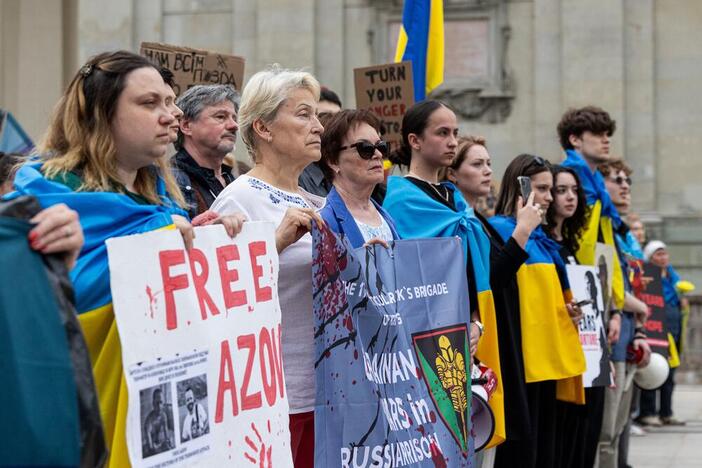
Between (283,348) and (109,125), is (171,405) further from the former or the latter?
(283,348)

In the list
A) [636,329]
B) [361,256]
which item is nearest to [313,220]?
[361,256]

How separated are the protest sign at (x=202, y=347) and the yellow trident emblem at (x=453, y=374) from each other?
112 cm

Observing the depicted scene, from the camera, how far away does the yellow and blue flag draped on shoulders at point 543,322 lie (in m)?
7.14

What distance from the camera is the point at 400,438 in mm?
4770

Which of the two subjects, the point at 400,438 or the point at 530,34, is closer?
the point at 400,438

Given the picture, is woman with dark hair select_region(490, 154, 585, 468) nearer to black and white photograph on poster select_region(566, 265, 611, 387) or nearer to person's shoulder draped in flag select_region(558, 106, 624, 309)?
black and white photograph on poster select_region(566, 265, 611, 387)

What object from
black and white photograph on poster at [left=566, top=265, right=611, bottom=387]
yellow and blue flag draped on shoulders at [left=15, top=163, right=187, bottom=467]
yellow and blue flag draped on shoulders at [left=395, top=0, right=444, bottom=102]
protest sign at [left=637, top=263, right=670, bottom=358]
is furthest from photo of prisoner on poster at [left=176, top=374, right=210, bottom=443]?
protest sign at [left=637, top=263, right=670, bottom=358]

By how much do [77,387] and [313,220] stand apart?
202 centimetres

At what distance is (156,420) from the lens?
347 cm

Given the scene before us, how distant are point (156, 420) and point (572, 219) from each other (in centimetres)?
517

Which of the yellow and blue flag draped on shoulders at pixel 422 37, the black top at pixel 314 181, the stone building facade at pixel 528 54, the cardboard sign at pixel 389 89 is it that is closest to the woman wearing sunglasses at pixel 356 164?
the black top at pixel 314 181

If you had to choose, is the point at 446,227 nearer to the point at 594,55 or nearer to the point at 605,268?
the point at 605,268

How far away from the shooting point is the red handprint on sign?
391cm

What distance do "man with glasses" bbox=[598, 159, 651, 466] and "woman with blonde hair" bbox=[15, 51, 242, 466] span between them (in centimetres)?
535
